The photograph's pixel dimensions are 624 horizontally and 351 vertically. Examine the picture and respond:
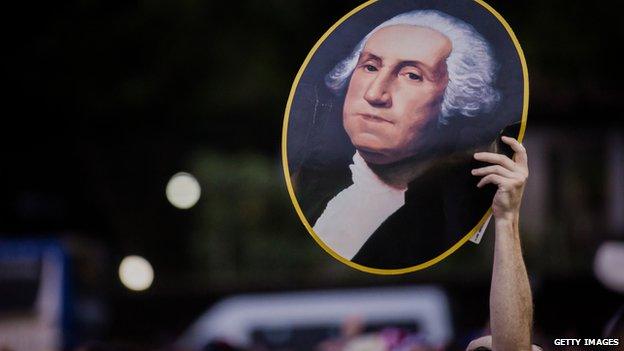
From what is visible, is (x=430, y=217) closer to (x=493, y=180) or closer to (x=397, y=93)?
(x=493, y=180)

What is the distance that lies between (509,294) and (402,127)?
489 millimetres

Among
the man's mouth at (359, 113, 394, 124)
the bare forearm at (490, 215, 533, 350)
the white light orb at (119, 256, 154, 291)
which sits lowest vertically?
the bare forearm at (490, 215, 533, 350)

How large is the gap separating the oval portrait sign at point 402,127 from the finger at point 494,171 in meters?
0.03

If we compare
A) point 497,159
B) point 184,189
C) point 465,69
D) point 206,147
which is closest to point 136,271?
point 184,189

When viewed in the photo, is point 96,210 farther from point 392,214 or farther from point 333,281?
point 392,214

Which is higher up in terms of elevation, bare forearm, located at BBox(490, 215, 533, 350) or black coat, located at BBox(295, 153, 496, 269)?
black coat, located at BBox(295, 153, 496, 269)

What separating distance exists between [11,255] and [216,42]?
7.57 metres

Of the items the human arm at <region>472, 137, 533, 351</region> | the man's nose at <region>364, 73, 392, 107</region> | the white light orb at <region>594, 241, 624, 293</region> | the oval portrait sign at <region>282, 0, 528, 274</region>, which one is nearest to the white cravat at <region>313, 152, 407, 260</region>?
the oval portrait sign at <region>282, 0, 528, 274</region>

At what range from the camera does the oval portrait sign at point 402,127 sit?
2.73 m

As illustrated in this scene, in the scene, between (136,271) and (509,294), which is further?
(136,271)

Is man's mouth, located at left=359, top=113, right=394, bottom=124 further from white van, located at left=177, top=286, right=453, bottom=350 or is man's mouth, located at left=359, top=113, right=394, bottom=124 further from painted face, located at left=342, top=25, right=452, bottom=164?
white van, located at left=177, top=286, right=453, bottom=350

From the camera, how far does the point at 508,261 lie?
8.68 ft

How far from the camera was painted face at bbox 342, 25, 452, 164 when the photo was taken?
9.09ft

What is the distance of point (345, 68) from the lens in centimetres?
287
